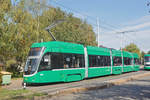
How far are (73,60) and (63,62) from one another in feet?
4.19

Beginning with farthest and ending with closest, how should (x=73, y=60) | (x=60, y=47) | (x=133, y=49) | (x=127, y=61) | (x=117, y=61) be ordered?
(x=133, y=49) < (x=127, y=61) < (x=117, y=61) < (x=73, y=60) < (x=60, y=47)

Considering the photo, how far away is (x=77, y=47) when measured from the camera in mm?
15898

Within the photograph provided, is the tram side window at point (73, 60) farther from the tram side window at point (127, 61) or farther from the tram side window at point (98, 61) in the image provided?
the tram side window at point (127, 61)

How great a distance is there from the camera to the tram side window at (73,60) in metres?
14.4

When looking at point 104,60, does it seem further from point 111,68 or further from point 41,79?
point 41,79

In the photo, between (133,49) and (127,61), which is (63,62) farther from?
(133,49)

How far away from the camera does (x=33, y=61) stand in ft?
41.5

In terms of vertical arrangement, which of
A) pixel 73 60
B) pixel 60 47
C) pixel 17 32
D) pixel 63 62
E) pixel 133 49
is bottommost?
pixel 63 62

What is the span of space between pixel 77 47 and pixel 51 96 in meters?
7.52

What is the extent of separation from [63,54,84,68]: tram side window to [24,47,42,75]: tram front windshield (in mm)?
2327

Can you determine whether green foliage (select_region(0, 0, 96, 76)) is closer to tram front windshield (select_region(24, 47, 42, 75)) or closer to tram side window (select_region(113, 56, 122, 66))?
tram front windshield (select_region(24, 47, 42, 75))

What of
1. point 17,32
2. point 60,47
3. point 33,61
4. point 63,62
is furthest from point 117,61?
point 33,61

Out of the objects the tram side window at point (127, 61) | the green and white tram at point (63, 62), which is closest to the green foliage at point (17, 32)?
the green and white tram at point (63, 62)

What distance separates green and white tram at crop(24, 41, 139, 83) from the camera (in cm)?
1254
